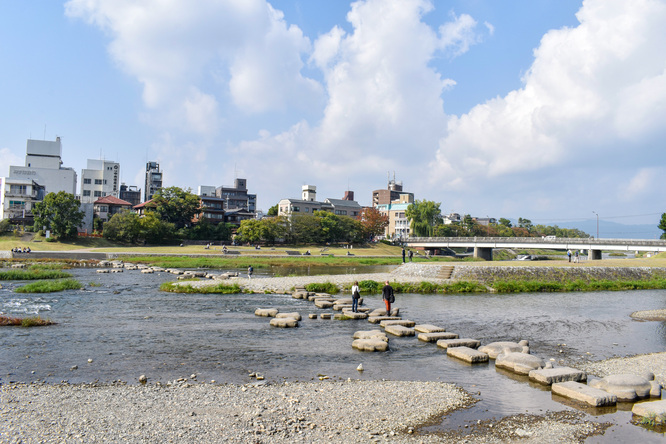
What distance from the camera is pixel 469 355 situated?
52.6 feet

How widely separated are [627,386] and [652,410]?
60.6 inches

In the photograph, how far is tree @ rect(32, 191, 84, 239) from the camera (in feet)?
274

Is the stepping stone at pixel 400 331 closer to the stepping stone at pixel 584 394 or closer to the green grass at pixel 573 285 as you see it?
the stepping stone at pixel 584 394

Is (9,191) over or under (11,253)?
over

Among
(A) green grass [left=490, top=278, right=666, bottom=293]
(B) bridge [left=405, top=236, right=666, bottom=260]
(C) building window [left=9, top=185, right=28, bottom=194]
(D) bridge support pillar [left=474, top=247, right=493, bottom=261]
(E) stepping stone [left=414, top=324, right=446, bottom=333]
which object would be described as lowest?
(E) stepping stone [left=414, top=324, right=446, bottom=333]

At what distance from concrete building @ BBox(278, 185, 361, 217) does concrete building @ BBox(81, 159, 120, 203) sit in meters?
50.5

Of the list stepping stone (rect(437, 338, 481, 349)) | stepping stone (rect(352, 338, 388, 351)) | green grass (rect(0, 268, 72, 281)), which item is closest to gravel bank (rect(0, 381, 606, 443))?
stepping stone (rect(352, 338, 388, 351))

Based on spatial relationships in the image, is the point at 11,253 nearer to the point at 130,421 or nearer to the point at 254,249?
the point at 254,249

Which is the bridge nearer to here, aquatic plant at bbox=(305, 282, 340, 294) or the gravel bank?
aquatic plant at bbox=(305, 282, 340, 294)

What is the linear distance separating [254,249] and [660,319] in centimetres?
7413

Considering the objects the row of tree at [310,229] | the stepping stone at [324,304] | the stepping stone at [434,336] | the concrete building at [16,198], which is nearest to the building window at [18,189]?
the concrete building at [16,198]

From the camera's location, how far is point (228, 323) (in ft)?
73.5

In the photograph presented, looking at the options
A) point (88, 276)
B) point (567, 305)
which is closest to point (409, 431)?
point (567, 305)

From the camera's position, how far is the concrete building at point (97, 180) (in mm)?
126750
